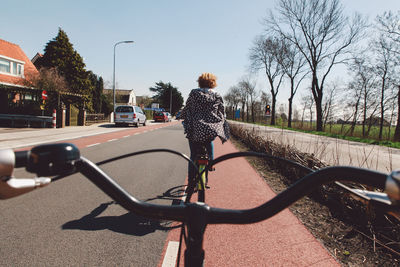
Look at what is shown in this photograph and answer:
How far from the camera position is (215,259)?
93.7 inches

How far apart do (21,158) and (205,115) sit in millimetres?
3235

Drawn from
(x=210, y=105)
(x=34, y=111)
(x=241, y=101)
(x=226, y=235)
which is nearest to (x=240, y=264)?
(x=226, y=235)

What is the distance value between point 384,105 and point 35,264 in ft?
96.9

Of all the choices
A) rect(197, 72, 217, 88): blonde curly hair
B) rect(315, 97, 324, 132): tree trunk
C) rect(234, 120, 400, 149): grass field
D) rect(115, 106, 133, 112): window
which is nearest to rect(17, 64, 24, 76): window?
rect(115, 106, 133, 112): window

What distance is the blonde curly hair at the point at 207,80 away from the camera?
3807 millimetres

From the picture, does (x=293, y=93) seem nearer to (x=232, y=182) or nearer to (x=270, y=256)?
(x=232, y=182)

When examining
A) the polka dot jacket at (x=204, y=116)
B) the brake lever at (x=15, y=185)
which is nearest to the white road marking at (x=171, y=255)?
the polka dot jacket at (x=204, y=116)

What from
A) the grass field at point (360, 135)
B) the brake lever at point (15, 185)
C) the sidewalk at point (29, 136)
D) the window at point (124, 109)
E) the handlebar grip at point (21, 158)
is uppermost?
the window at point (124, 109)

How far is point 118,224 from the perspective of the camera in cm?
304

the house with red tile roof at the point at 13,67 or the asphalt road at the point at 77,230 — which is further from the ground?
the house with red tile roof at the point at 13,67

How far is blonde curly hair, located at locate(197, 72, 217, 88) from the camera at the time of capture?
381 centimetres

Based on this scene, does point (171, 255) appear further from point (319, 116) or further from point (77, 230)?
point (319, 116)

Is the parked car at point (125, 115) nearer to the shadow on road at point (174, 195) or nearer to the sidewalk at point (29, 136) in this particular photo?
the sidewalk at point (29, 136)

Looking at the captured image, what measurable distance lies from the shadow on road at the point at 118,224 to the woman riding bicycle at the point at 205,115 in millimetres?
918
